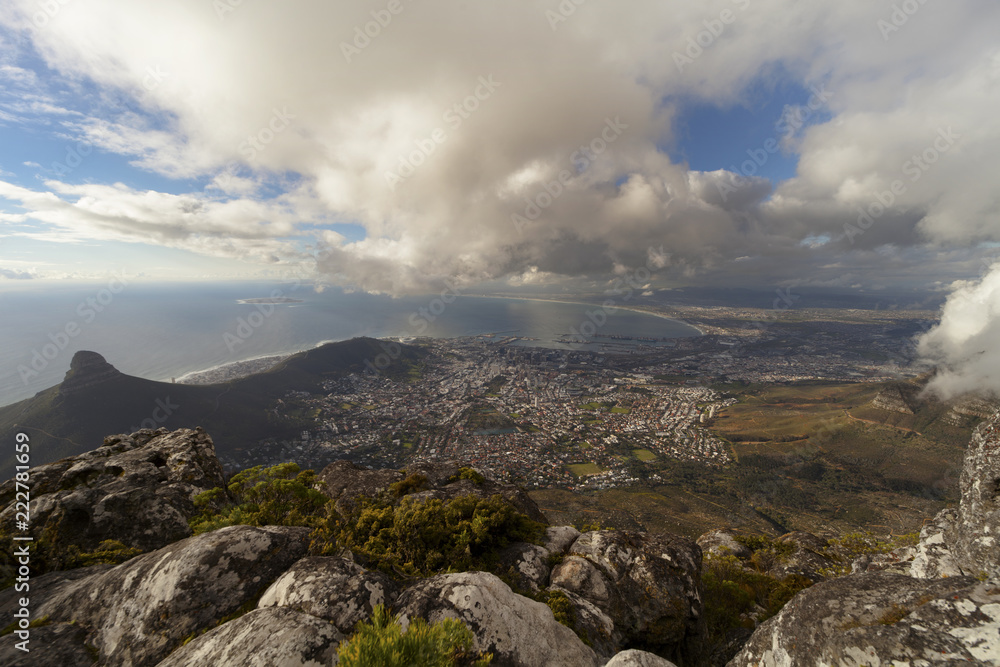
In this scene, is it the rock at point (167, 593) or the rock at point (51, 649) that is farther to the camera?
the rock at point (167, 593)

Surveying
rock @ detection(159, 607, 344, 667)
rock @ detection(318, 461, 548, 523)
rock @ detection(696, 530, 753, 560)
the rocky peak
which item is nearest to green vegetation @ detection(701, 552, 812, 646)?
rock @ detection(696, 530, 753, 560)

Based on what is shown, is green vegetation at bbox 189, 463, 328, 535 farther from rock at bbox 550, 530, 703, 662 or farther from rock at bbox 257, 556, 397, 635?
rock at bbox 550, 530, 703, 662

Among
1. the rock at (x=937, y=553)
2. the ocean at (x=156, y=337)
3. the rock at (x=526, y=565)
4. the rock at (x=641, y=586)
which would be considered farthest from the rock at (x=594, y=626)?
the ocean at (x=156, y=337)

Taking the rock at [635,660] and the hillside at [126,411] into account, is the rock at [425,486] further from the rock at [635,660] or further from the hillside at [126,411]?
the hillside at [126,411]

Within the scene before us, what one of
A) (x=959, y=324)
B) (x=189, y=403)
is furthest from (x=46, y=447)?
(x=959, y=324)

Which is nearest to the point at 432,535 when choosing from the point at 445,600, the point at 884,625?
the point at 445,600

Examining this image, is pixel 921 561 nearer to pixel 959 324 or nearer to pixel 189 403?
pixel 189 403
